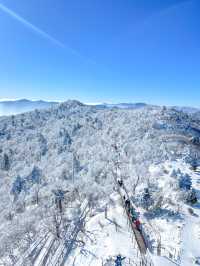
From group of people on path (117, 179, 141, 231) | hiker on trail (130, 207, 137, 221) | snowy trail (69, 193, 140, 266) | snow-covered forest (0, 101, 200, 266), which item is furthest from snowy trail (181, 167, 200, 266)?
hiker on trail (130, 207, 137, 221)

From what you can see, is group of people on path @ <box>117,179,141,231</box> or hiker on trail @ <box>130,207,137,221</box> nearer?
group of people on path @ <box>117,179,141,231</box>

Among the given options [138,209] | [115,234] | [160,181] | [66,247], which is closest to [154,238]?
[115,234]

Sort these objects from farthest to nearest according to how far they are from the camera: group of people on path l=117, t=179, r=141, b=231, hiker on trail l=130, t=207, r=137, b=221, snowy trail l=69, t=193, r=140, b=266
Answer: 1. hiker on trail l=130, t=207, r=137, b=221
2. group of people on path l=117, t=179, r=141, b=231
3. snowy trail l=69, t=193, r=140, b=266

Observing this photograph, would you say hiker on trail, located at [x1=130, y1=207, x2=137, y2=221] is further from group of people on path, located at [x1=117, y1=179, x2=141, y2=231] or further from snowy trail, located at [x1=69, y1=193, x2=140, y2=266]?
snowy trail, located at [x1=69, y1=193, x2=140, y2=266]

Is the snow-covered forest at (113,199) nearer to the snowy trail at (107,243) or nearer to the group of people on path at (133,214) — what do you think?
the snowy trail at (107,243)

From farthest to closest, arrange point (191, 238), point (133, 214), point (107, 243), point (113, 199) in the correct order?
point (113, 199)
point (133, 214)
point (107, 243)
point (191, 238)

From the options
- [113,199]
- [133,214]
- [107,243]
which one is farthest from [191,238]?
[113,199]

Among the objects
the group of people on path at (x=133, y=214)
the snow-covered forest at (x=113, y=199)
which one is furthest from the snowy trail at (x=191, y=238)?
the group of people on path at (x=133, y=214)

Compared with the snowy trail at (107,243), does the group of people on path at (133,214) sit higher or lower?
higher

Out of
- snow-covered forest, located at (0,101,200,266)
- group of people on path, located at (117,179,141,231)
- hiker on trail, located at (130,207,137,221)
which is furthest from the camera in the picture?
hiker on trail, located at (130,207,137,221)

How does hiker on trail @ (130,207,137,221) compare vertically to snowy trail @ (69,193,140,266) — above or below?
above

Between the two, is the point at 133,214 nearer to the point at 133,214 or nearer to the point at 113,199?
the point at 133,214
